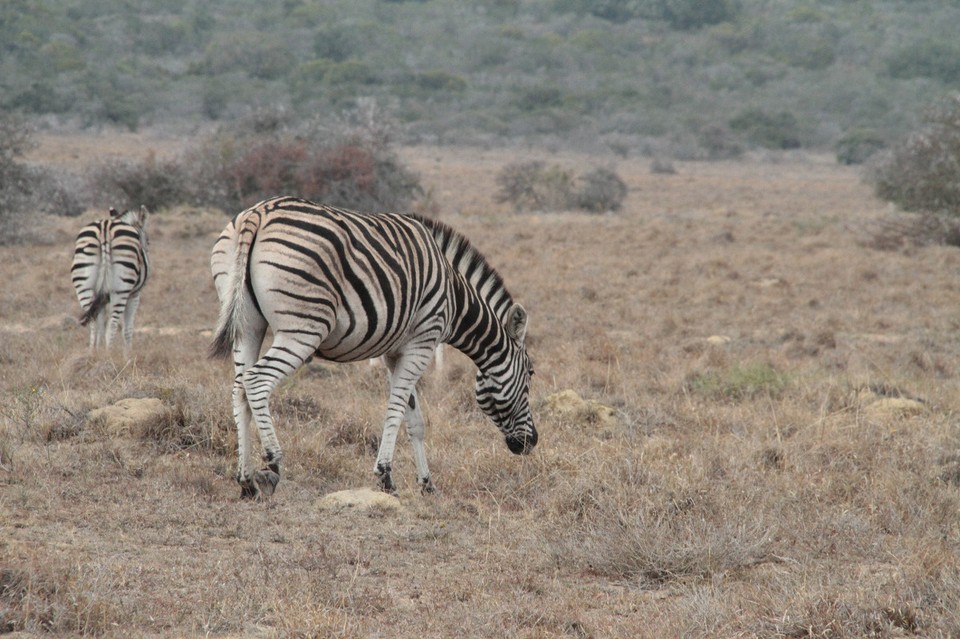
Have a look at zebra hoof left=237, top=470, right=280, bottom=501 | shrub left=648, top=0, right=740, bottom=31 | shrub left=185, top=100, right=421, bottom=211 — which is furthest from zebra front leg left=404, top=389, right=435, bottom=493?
shrub left=648, top=0, right=740, bottom=31

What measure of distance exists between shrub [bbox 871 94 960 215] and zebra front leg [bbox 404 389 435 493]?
16535 mm

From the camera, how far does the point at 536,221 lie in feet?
78.0

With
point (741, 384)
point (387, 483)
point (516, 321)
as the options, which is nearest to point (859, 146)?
point (741, 384)

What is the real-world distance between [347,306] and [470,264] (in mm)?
1246

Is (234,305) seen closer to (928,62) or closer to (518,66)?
(518,66)

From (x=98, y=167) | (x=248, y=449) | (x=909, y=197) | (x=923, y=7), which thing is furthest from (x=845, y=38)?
(x=248, y=449)

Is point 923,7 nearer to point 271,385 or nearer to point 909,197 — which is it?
point 909,197

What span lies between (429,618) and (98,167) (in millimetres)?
21472

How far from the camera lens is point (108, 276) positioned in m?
11.1

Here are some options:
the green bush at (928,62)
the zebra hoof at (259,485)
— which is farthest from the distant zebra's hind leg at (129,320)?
the green bush at (928,62)

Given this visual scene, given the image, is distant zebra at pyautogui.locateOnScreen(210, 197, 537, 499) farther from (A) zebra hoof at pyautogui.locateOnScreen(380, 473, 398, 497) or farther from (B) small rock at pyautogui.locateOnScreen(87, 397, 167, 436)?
(B) small rock at pyautogui.locateOnScreen(87, 397, 167, 436)

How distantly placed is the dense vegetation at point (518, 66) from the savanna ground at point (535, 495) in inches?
1421

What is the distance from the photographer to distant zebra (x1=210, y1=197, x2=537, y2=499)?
5980mm

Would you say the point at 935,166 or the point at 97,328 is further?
the point at 935,166
